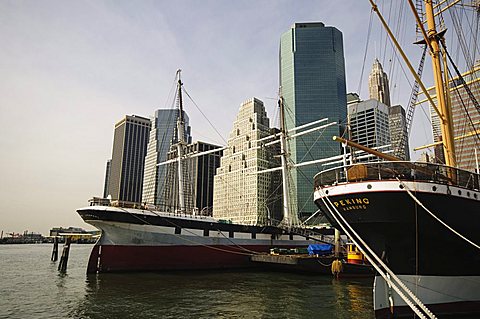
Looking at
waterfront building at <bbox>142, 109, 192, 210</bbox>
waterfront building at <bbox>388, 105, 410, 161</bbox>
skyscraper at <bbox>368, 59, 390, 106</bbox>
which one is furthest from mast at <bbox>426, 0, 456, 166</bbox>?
skyscraper at <bbox>368, 59, 390, 106</bbox>

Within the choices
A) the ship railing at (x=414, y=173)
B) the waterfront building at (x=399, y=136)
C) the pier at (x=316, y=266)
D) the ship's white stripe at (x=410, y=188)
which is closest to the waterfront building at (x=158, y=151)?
the waterfront building at (x=399, y=136)

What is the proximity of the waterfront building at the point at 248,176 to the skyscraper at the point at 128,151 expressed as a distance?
51.0m

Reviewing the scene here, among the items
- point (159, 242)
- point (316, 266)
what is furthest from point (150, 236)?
point (316, 266)

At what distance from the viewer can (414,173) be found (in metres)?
10.9

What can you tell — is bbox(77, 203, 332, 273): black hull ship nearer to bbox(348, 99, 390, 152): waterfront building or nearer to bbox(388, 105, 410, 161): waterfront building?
bbox(388, 105, 410, 161): waterfront building

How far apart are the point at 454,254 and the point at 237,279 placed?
1374 centimetres

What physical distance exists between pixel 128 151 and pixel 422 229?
161 metres

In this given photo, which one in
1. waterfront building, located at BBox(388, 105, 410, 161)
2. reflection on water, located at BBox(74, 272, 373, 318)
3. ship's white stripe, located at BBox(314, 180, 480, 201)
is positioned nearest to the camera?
ship's white stripe, located at BBox(314, 180, 480, 201)

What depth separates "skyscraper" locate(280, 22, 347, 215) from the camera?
4282 inches

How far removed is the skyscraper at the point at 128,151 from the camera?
15138 centimetres

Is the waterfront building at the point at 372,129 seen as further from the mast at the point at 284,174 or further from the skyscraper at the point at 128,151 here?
the skyscraper at the point at 128,151

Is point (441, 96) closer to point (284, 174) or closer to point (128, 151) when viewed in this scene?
point (284, 174)

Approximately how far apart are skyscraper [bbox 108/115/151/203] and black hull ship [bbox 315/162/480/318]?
144m

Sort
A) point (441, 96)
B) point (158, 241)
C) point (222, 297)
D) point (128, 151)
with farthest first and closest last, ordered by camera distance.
A: point (128, 151) → point (158, 241) → point (441, 96) → point (222, 297)
